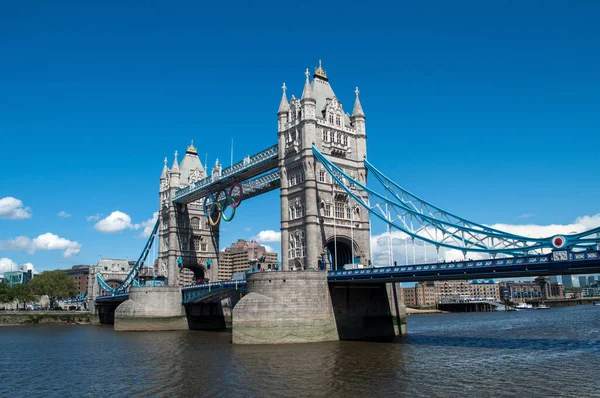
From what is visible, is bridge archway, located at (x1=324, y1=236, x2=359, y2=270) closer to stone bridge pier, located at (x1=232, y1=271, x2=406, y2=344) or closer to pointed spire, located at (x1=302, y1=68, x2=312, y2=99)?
stone bridge pier, located at (x1=232, y1=271, x2=406, y2=344)

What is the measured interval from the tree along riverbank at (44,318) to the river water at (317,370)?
54612 mm

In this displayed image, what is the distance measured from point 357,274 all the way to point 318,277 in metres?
4.25

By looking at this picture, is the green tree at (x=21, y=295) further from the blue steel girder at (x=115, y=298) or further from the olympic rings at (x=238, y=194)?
the olympic rings at (x=238, y=194)

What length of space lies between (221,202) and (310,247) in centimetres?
3037

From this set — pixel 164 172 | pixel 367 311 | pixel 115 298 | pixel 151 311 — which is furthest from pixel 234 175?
pixel 115 298

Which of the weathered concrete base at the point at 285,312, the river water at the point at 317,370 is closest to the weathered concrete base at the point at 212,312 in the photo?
the river water at the point at 317,370

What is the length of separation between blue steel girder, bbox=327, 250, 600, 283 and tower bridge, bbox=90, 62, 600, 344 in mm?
81

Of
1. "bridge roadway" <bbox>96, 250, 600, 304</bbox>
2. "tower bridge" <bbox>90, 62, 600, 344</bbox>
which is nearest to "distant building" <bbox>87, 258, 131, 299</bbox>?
"tower bridge" <bbox>90, 62, 600, 344</bbox>

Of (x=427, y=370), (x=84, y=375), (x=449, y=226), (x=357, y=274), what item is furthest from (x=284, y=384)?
(x=449, y=226)

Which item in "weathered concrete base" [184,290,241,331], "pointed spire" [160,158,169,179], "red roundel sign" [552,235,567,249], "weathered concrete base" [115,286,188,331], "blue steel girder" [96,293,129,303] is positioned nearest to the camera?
"red roundel sign" [552,235,567,249]

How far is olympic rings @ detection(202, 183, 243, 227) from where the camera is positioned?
77938 millimetres

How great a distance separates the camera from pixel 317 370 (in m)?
32.7

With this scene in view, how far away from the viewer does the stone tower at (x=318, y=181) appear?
193 ft

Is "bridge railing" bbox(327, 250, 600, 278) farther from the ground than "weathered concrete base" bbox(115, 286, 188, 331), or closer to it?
→ farther from the ground
